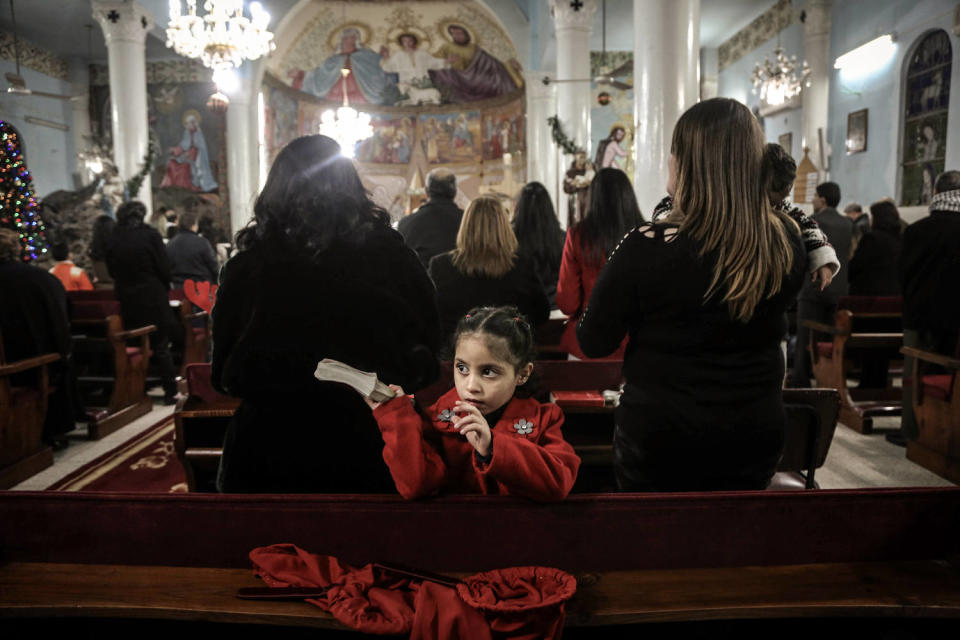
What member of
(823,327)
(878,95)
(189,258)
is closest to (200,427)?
(823,327)

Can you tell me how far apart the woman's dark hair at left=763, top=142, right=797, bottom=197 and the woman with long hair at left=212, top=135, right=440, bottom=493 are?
3.18 feet

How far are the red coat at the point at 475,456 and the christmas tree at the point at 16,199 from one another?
34.4 feet

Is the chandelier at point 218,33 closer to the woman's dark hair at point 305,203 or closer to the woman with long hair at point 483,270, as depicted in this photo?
the woman with long hair at point 483,270

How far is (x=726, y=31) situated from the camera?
54.9ft

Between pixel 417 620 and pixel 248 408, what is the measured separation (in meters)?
0.92

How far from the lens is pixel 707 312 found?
71.2 inches

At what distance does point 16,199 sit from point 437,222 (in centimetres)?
865

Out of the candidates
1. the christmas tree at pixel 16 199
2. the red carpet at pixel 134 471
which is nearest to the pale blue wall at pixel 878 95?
the red carpet at pixel 134 471

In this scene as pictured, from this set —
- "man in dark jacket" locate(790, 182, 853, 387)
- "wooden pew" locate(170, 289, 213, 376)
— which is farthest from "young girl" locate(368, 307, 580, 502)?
"wooden pew" locate(170, 289, 213, 376)

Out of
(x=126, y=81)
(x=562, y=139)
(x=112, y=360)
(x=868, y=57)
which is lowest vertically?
(x=112, y=360)

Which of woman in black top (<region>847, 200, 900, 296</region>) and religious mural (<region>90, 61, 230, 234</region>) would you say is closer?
woman in black top (<region>847, 200, 900, 296</region>)

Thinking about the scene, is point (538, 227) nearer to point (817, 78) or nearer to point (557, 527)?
point (557, 527)

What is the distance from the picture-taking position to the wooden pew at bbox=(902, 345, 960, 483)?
14.6ft

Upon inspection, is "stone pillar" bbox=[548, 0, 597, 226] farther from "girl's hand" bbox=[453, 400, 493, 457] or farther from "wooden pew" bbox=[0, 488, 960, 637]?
"girl's hand" bbox=[453, 400, 493, 457]
